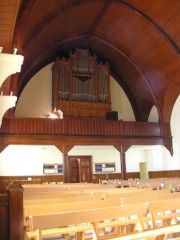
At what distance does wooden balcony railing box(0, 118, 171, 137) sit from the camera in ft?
42.5

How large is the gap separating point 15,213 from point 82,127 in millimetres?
11403

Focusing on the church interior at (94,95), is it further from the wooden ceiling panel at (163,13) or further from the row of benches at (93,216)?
the row of benches at (93,216)

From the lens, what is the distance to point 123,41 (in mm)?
15836

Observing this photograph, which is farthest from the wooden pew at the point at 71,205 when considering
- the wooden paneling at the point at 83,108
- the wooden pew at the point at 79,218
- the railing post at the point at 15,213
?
the wooden paneling at the point at 83,108

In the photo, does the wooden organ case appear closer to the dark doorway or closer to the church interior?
the church interior

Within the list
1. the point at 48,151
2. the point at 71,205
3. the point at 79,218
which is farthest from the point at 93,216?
the point at 48,151

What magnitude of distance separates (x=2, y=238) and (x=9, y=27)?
201 inches

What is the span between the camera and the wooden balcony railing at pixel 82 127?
1297 cm

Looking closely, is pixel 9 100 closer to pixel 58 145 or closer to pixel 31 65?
pixel 58 145

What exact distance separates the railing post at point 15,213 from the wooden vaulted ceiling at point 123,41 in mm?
9495

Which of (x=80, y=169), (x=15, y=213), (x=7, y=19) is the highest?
(x=7, y=19)

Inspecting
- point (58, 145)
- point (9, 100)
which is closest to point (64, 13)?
point (58, 145)

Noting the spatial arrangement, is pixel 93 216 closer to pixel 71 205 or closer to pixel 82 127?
pixel 71 205

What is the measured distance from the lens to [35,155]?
15.1m
